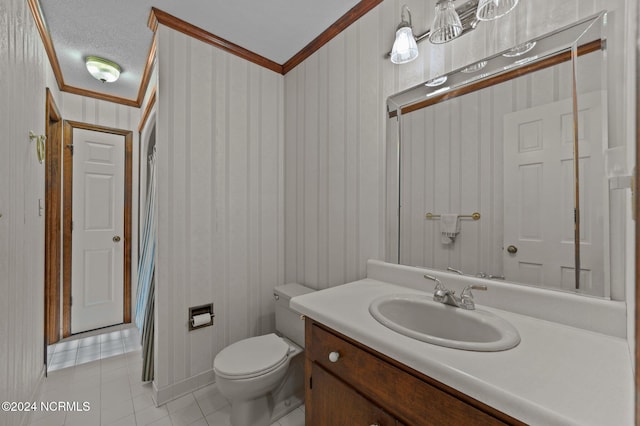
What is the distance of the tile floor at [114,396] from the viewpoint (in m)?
1.58

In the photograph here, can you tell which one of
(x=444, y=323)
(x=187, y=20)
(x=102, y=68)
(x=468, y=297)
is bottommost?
(x=444, y=323)

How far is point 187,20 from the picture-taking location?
1813 millimetres

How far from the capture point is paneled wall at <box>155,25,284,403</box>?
1.78 metres

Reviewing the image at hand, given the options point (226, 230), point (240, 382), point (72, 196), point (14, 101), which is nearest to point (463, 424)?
point (240, 382)

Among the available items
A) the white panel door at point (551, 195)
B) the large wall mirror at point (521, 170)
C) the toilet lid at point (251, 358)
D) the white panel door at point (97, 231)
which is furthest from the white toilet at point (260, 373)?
the white panel door at point (97, 231)

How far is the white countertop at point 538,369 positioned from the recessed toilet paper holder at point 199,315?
1268 mm

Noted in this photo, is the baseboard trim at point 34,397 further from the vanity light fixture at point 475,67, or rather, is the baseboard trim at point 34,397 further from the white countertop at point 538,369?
the vanity light fixture at point 475,67

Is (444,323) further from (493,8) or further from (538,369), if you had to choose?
(493,8)

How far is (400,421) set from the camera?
79cm

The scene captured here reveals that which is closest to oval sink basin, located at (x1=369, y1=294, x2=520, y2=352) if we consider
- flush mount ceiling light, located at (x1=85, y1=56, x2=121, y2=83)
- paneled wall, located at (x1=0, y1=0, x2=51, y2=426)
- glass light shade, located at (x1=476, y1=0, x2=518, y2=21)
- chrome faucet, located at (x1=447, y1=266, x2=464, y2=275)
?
chrome faucet, located at (x1=447, y1=266, x2=464, y2=275)

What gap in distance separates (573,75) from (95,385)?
313 cm

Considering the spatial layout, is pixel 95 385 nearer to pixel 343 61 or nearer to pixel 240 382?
pixel 240 382

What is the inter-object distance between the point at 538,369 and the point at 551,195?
646 mm


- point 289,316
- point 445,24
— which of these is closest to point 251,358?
point 289,316
